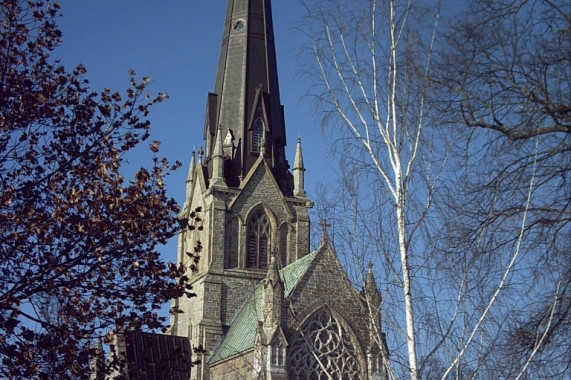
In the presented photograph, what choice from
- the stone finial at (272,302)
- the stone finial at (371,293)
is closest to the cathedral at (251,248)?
the stone finial at (272,302)

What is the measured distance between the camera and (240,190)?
39.1 meters

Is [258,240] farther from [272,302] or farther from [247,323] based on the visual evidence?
[272,302]

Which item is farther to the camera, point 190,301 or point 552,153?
point 190,301

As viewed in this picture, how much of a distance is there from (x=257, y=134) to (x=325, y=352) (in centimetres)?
1306

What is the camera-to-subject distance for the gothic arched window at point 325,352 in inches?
1214

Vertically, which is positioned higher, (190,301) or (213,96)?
(213,96)

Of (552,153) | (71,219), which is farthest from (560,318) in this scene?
(71,219)

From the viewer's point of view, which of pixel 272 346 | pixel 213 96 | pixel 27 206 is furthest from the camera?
pixel 213 96

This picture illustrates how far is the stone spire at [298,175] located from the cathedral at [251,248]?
1.8 inches

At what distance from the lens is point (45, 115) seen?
12.3m

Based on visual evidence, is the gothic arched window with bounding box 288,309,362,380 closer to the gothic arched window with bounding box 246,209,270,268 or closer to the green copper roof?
the green copper roof

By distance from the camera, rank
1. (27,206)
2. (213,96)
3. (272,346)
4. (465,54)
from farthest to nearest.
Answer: (213,96)
(272,346)
(27,206)
(465,54)

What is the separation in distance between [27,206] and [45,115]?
146 centimetres

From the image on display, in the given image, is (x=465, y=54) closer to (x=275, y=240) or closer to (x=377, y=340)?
(x=377, y=340)
